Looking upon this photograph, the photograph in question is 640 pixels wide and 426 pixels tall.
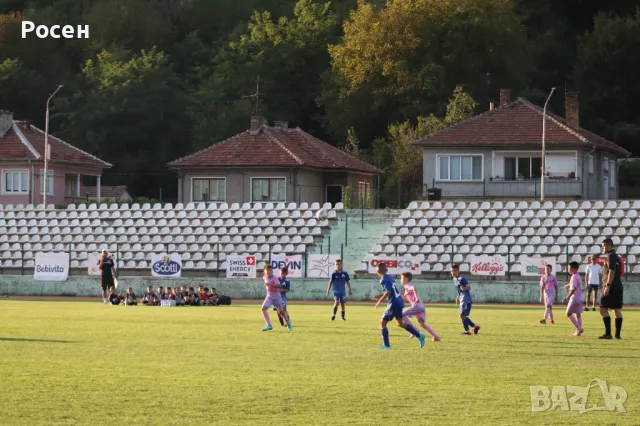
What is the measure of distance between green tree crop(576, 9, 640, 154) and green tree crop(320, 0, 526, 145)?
442cm

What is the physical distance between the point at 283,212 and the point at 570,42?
1561 inches

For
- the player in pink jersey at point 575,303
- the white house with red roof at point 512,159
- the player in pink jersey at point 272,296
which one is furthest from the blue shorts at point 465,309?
the white house with red roof at point 512,159

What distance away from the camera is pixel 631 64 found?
7738 cm

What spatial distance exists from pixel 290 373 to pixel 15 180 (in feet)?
198

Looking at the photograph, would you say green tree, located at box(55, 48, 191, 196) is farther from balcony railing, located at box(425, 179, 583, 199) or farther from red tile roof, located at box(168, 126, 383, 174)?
balcony railing, located at box(425, 179, 583, 199)

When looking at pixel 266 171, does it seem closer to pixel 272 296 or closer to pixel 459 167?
pixel 459 167

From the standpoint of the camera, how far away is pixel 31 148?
73.9 metres

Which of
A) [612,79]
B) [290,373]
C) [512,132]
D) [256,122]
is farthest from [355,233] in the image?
[290,373]

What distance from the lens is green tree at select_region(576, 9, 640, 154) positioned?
76625 mm

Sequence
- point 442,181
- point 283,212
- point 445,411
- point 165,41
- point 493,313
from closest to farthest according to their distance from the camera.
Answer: point 445,411
point 493,313
point 283,212
point 442,181
point 165,41

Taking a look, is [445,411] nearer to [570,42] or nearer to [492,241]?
[492,241]

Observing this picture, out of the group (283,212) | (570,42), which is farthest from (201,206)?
(570,42)

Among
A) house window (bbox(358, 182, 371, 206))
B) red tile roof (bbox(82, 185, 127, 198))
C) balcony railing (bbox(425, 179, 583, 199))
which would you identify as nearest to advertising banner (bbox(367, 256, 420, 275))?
balcony railing (bbox(425, 179, 583, 199))

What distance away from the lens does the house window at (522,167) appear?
61.0 metres
